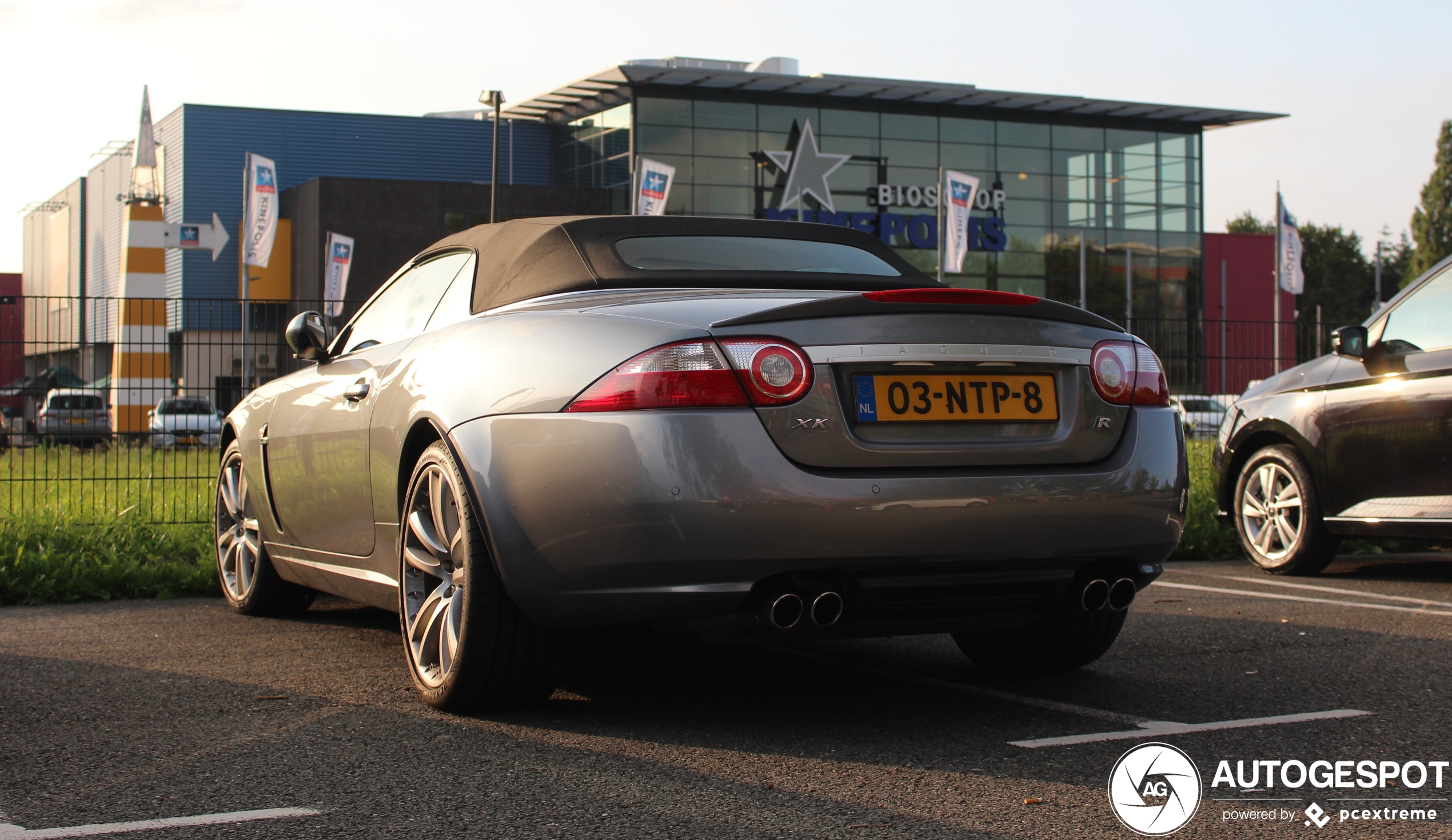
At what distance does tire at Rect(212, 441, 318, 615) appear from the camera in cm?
603

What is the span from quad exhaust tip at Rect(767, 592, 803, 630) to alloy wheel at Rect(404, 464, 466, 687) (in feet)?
2.90

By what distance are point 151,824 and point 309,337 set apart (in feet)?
8.91

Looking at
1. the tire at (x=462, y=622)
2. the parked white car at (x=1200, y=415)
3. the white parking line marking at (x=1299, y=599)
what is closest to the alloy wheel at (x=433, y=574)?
A: the tire at (x=462, y=622)

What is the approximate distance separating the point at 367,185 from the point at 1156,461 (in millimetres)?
49386

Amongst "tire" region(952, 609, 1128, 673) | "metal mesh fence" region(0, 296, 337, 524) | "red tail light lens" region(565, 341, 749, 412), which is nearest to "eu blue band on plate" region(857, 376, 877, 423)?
"red tail light lens" region(565, 341, 749, 412)

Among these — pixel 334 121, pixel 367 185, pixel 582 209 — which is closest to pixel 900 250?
pixel 582 209

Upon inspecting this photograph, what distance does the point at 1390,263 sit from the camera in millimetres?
108312

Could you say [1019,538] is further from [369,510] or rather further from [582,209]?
[582,209]

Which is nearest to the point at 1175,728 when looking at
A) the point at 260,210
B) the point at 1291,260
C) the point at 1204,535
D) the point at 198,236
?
the point at 1204,535

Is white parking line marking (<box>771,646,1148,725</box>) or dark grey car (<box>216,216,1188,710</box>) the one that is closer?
dark grey car (<box>216,216,1188,710</box>)

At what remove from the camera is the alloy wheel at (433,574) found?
396 cm

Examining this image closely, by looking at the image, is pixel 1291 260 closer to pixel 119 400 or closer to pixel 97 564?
pixel 119 400

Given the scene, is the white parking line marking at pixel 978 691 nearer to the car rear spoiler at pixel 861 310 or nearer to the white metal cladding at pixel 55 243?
the car rear spoiler at pixel 861 310

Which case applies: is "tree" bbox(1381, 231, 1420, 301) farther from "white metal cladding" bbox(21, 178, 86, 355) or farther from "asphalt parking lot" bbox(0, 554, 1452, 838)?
"asphalt parking lot" bbox(0, 554, 1452, 838)
